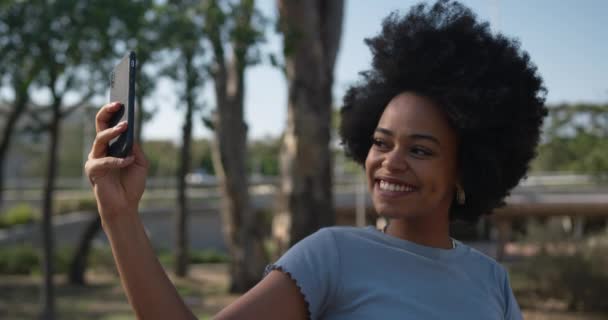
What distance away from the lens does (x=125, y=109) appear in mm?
1550

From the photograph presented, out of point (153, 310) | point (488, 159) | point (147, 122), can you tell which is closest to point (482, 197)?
point (488, 159)

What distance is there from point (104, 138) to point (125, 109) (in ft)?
0.22

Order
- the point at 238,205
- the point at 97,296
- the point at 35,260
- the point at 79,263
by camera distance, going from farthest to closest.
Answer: the point at 35,260, the point at 79,263, the point at 97,296, the point at 238,205

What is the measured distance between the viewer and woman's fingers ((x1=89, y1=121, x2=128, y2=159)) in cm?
152

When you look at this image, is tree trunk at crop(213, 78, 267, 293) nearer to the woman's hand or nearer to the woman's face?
the woman's face

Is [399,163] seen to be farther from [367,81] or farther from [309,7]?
[309,7]

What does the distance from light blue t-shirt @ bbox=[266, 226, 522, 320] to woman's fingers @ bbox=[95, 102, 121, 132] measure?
0.45 meters

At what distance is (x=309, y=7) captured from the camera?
789 centimetres

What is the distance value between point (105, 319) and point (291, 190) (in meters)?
4.74

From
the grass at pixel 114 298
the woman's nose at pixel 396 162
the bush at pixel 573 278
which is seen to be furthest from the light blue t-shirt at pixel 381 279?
the bush at pixel 573 278

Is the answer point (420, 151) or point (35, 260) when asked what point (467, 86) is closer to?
point (420, 151)

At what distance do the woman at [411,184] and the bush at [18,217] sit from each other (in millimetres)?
23723

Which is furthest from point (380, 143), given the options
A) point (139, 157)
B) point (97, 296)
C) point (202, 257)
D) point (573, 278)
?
point (202, 257)

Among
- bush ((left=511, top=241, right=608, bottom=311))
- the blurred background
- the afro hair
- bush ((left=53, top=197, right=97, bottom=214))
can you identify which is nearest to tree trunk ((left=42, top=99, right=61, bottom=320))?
the blurred background
